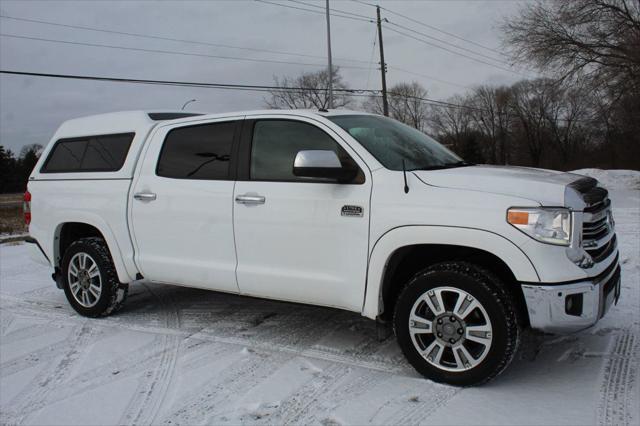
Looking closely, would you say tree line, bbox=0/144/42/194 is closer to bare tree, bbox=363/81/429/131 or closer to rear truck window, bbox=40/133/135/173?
bare tree, bbox=363/81/429/131

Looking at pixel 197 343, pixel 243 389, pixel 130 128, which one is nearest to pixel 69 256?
pixel 130 128

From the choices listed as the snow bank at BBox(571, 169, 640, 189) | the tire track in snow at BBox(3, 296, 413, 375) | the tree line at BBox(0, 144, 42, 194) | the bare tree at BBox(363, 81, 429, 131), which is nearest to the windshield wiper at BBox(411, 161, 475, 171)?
the tire track in snow at BBox(3, 296, 413, 375)

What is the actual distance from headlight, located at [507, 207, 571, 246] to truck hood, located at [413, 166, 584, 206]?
54 millimetres

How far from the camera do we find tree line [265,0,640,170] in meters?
23.0

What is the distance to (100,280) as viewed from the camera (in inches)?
209

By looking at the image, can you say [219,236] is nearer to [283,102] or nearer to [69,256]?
[69,256]

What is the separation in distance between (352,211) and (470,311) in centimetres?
102

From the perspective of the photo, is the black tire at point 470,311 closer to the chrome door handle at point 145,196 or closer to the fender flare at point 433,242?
the fender flare at point 433,242

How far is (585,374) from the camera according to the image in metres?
3.62

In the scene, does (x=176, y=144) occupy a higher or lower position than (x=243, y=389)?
higher

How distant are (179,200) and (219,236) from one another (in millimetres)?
529

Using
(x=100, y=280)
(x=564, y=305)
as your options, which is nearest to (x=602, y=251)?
(x=564, y=305)

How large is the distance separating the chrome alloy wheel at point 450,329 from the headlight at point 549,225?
22.0 inches

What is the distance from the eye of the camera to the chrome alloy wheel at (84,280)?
537 centimetres
